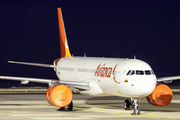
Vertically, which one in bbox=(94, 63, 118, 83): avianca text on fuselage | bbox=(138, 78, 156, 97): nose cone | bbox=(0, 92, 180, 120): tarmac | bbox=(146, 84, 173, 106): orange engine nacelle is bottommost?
bbox=(0, 92, 180, 120): tarmac

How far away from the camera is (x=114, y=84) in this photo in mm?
26703

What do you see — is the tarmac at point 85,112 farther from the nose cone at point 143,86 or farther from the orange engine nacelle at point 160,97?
the nose cone at point 143,86

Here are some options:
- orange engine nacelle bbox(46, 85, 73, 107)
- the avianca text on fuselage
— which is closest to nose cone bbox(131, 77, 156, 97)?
the avianca text on fuselage

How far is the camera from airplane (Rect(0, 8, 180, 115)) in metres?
24.9

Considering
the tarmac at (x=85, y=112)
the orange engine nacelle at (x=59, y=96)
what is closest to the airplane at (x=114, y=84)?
the orange engine nacelle at (x=59, y=96)

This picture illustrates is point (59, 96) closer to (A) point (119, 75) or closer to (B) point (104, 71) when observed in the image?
(B) point (104, 71)

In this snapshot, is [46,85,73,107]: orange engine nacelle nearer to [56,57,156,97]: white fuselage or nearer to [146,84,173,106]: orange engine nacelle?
[56,57,156,97]: white fuselage

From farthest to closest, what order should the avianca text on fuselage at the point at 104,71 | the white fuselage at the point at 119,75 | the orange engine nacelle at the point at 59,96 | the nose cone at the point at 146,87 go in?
the avianca text on fuselage at the point at 104,71
the orange engine nacelle at the point at 59,96
the white fuselage at the point at 119,75
the nose cone at the point at 146,87

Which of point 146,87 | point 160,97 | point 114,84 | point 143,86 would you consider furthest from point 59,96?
point 160,97

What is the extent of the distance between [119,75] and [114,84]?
37.1 inches

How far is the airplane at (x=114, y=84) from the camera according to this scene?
81.6 ft

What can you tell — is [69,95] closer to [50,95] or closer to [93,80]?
[50,95]

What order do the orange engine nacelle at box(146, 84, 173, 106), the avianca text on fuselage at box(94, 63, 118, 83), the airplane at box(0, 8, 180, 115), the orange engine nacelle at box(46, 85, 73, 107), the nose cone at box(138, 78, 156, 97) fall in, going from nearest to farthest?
the nose cone at box(138, 78, 156, 97)
the airplane at box(0, 8, 180, 115)
the orange engine nacelle at box(46, 85, 73, 107)
the avianca text on fuselage at box(94, 63, 118, 83)
the orange engine nacelle at box(146, 84, 173, 106)

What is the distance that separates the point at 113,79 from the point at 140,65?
85.9 inches
